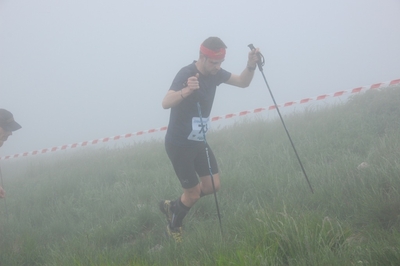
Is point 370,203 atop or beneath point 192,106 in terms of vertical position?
beneath

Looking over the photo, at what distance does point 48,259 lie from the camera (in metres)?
4.48

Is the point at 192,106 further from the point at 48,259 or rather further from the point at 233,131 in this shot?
the point at 233,131

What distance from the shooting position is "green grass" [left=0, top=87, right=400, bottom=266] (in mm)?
3168

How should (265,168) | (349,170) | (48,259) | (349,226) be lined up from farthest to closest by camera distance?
(265,168)
(349,170)
(48,259)
(349,226)

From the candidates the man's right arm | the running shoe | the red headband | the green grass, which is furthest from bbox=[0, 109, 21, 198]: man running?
the red headband

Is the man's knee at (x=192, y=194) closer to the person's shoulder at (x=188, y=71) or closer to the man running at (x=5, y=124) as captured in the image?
the person's shoulder at (x=188, y=71)

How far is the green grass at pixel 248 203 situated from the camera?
317cm

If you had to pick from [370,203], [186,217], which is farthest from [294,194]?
[186,217]

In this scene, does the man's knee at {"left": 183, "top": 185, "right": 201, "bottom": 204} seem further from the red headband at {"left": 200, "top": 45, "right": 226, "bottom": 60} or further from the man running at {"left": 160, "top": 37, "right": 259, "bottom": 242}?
the red headband at {"left": 200, "top": 45, "right": 226, "bottom": 60}

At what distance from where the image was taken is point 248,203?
196 inches

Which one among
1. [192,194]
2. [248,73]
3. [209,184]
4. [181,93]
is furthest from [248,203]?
[181,93]

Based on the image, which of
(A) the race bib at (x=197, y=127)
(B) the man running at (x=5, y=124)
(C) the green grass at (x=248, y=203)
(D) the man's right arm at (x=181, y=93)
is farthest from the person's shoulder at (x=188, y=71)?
(B) the man running at (x=5, y=124)

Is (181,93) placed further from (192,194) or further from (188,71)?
(192,194)

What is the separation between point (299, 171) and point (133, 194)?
2.38 metres
